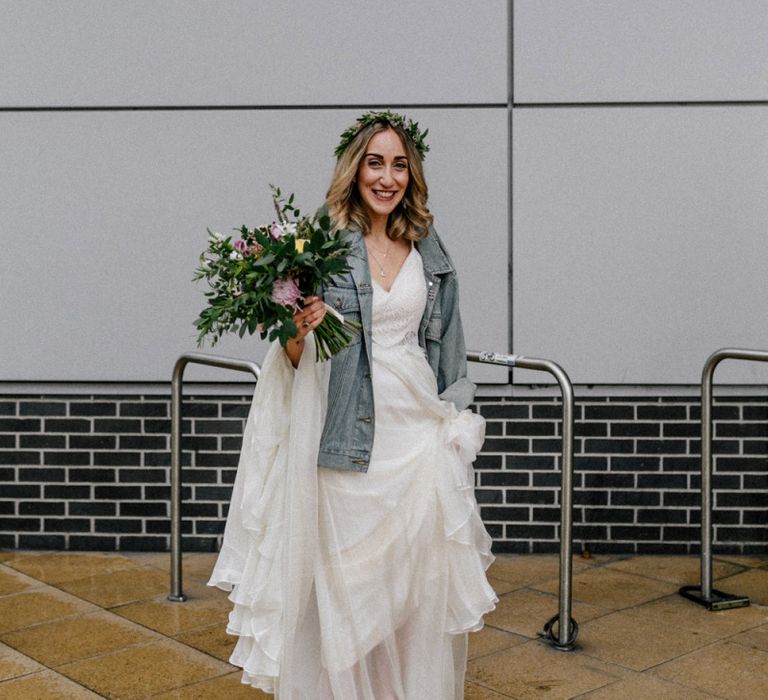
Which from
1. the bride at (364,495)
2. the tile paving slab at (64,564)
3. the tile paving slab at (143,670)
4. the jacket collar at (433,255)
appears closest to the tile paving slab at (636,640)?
the bride at (364,495)

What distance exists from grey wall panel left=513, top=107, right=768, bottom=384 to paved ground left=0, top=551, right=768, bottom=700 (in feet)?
3.54

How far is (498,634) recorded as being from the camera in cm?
445

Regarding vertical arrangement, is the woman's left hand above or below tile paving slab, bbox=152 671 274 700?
above


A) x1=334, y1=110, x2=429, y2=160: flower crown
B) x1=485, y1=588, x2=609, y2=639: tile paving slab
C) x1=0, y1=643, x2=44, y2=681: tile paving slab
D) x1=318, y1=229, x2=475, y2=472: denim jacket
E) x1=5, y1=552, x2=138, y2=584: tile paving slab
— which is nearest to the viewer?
x1=318, y1=229, x2=475, y2=472: denim jacket

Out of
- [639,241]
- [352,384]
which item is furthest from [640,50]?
[352,384]

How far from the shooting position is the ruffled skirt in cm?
323

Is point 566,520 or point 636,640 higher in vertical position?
point 566,520

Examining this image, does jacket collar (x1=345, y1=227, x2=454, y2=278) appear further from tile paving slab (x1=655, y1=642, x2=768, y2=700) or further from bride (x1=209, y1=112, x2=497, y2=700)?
→ tile paving slab (x1=655, y1=642, x2=768, y2=700)

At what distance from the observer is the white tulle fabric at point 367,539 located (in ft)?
10.6

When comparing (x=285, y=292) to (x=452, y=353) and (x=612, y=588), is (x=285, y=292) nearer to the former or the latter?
(x=452, y=353)

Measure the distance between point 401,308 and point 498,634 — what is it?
5.75 feet

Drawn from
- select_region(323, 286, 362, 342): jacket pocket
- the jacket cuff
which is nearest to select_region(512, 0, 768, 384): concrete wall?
the jacket cuff

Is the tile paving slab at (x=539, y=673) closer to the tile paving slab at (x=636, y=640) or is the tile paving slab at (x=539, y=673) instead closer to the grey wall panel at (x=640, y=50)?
the tile paving slab at (x=636, y=640)

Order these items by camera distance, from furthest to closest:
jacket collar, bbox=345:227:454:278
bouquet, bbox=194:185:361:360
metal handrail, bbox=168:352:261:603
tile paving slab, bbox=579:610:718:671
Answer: metal handrail, bbox=168:352:261:603
tile paving slab, bbox=579:610:718:671
jacket collar, bbox=345:227:454:278
bouquet, bbox=194:185:361:360
